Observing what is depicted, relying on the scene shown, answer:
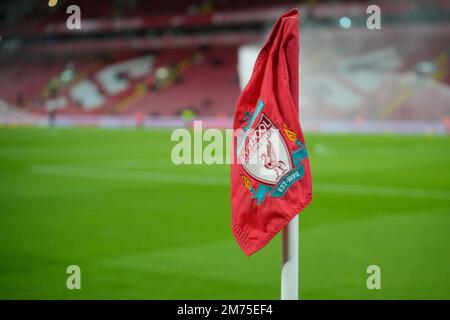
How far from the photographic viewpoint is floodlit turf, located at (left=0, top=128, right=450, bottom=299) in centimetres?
554

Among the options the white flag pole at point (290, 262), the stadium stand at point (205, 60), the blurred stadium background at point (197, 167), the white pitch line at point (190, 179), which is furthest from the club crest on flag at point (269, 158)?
the stadium stand at point (205, 60)

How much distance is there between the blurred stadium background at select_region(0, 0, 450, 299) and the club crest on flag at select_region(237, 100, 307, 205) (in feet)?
3.38

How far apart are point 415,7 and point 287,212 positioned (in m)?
30.3

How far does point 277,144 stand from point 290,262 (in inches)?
20.8

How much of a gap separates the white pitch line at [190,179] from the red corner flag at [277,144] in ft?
25.8

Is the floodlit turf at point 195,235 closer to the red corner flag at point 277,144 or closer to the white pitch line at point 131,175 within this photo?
the white pitch line at point 131,175

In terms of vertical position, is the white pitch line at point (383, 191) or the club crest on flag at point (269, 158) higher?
→ the white pitch line at point (383, 191)

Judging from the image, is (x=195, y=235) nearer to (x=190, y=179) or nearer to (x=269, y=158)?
(x=269, y=158)

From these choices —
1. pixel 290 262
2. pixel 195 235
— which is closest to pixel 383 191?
pixel 195 235

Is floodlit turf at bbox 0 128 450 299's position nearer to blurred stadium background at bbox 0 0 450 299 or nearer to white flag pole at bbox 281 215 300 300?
blurred stadium background at bbox 0 0 450 299

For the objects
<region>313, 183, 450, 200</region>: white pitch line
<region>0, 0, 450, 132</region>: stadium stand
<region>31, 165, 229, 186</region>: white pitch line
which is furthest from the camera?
<region>0, 0, 450, 132</region>: stadium stand

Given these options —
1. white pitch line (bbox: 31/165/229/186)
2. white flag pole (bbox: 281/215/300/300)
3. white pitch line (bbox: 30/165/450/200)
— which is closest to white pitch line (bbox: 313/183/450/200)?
white pitch line (bbox: 30/165/450/200)

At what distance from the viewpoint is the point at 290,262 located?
3.14 metres

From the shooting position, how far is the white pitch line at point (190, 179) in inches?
433
